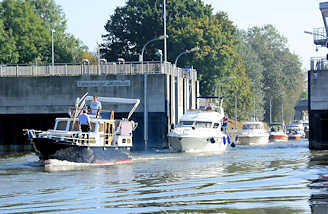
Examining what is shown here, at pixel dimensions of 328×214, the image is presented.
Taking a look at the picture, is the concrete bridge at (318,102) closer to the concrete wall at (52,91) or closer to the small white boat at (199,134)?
the small white boat at (199,134)

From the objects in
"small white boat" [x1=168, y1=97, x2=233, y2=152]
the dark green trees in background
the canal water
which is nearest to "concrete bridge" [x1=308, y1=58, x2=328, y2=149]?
"small white boat" [x1=168, y1=97, x2=233, y2=152]

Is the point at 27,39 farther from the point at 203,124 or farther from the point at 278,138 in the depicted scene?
the point at 203,124

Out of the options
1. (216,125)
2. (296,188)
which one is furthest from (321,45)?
(296,188)

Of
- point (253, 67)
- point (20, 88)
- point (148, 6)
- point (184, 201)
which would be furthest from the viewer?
point (253, 67)

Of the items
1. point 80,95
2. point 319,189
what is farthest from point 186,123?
point 319,189

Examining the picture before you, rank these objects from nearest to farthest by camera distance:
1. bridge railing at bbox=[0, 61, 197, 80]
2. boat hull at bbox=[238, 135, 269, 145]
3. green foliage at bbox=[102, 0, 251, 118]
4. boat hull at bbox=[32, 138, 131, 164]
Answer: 1. boat hull at bbox=[32, 138, 131, 164]
2. bridge railing at bbox=[0, 61, 197, 80]
3. boat hull at bbox=[238, 135, 269, 145]
4. green foliage at bbox=[102, 0, 251, 118]

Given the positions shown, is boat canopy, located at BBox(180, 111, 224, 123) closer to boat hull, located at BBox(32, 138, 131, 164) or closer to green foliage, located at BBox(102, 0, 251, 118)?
boat hull, located at BBox(32, 138, 131, 164)

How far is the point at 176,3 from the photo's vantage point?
98750 mm

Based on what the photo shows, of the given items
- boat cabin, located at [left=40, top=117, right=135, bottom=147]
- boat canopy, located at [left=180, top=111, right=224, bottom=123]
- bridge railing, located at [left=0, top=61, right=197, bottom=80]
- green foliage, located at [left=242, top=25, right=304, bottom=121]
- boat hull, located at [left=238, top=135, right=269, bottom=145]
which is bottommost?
boat hull, located at [left=238, top=135, right=269, bottom=145]

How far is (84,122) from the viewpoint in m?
39.2

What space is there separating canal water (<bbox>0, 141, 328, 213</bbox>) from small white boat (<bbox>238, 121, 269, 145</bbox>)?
37715mm

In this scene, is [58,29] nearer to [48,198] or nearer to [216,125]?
[216,125]

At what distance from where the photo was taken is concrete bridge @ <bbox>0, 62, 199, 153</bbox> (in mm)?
60312

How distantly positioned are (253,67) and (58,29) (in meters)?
42.9
